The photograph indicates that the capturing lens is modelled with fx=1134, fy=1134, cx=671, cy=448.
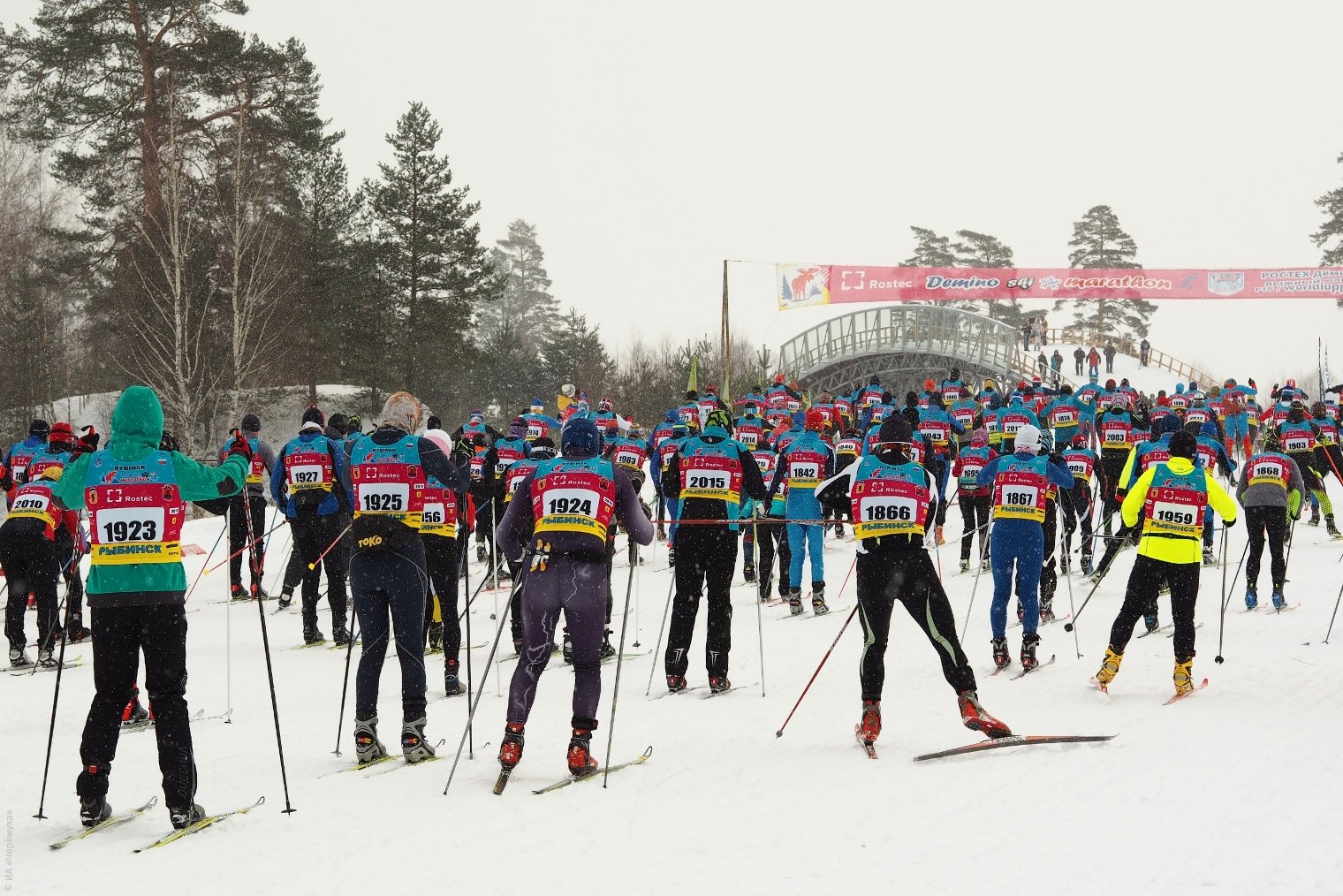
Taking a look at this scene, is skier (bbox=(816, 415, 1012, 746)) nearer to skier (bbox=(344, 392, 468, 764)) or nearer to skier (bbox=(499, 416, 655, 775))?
skier (bbox=(499, 416, 655, 775))

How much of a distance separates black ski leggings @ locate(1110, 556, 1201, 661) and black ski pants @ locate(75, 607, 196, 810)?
639 cm

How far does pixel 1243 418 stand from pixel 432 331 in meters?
24.2

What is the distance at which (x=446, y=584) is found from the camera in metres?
9.44

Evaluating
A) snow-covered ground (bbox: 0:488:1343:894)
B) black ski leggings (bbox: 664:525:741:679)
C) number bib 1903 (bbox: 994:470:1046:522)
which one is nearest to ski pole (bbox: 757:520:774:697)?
snow-covered ground (bbox: 0:488:1343:894)

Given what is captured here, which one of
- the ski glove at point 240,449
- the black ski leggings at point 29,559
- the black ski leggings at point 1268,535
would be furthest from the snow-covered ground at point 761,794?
the black ski leggings at point 1268,535

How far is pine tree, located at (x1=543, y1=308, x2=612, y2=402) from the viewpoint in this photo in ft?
157

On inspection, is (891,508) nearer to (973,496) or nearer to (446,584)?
Answer: (446,584)

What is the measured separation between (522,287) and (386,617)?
78.7 m

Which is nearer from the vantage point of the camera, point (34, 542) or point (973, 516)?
point (34, 542)

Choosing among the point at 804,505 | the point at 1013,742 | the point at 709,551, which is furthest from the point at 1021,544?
the point at 804,505

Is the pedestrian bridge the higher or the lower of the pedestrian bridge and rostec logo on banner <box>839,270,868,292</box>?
the lower

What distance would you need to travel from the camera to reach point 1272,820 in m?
5.38

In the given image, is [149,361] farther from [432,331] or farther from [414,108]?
[414,108]

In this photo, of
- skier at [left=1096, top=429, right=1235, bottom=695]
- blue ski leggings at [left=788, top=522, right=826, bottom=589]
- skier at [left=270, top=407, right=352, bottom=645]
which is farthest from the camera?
blue ski leggings at [left=788, top=522, right=826, bottom=589]
